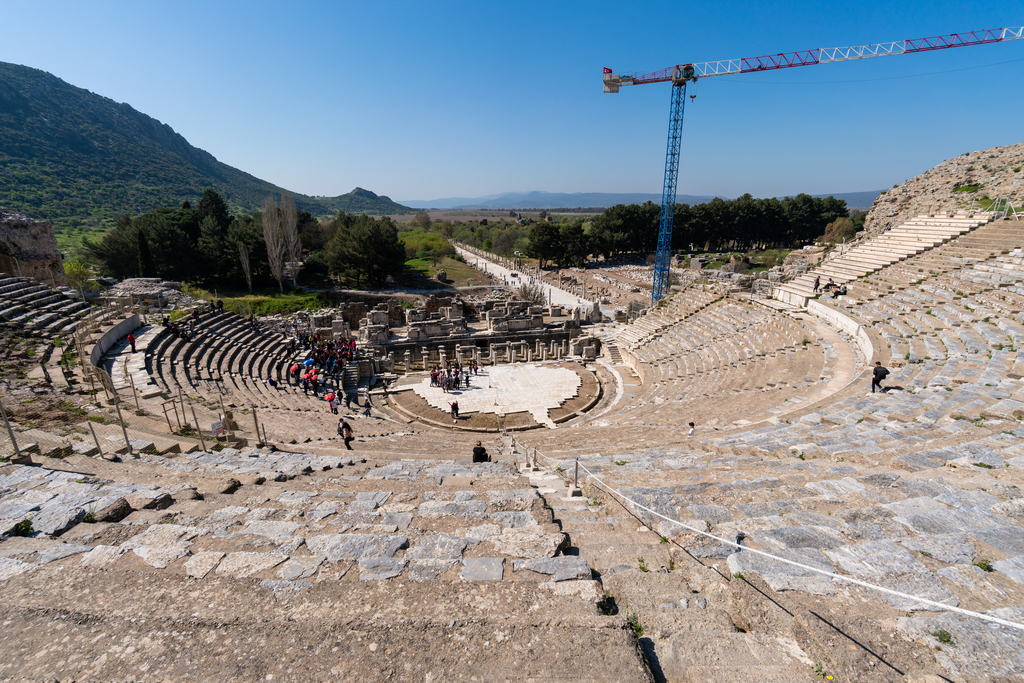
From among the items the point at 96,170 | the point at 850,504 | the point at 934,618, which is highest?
the point at 96,170

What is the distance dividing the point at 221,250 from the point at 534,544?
4412 cm

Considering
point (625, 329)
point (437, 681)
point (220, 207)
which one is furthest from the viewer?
point (220, 207)

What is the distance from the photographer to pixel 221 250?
38.3 m

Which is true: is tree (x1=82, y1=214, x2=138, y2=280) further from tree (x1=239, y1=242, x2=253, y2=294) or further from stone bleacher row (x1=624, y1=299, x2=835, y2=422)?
stone bleacher row (x1=624, y1=299, x2=835, y2=422)

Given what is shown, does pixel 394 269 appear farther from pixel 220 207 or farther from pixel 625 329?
pixel 625 329

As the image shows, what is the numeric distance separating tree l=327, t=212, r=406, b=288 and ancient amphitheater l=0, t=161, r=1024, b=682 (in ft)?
103

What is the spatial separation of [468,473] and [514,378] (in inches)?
618

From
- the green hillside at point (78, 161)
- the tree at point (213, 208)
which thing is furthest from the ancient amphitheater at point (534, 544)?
the green hillside at point (78, 161)

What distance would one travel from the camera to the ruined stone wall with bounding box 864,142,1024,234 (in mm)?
24016

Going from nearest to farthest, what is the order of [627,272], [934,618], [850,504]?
1. [934,618]
2. [850,504]
3. [627,272]

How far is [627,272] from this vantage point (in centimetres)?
5906

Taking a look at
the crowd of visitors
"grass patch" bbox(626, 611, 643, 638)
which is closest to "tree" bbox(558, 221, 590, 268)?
the crowd of visitors

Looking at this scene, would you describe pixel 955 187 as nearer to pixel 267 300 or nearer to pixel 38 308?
pixel 38 308

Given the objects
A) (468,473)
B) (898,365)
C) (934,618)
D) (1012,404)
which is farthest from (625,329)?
(934,618)
